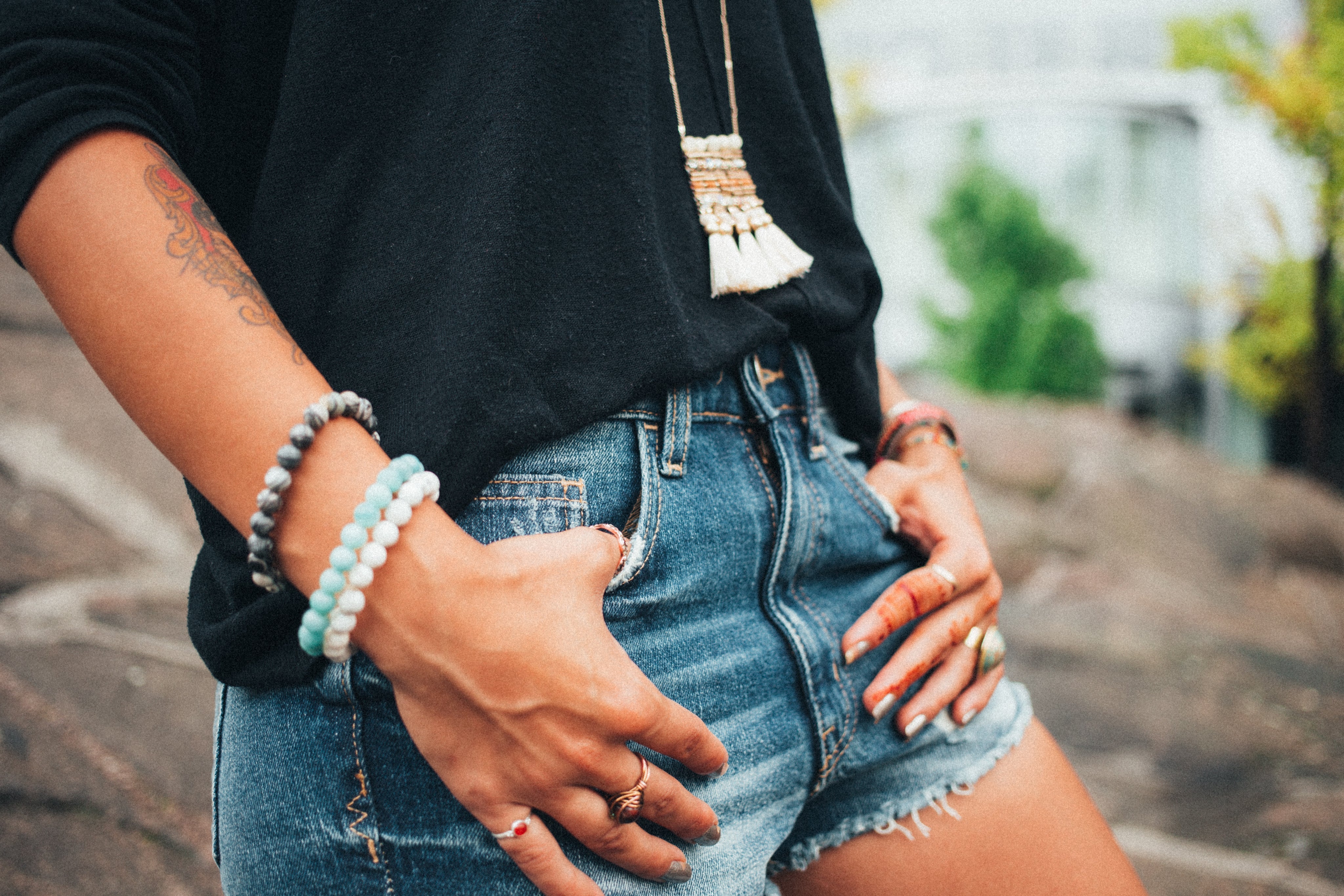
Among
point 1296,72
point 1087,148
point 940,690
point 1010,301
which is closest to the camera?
point 940,690

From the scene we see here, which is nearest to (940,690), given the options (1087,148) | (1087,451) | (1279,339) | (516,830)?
(516,830)

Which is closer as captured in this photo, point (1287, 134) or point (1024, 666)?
point (1024, 666)

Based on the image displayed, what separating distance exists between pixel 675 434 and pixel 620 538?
0.14 meters

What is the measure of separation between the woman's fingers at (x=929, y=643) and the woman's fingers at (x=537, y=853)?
43 centimetres

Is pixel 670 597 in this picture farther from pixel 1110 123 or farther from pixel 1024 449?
pixel 1110 123

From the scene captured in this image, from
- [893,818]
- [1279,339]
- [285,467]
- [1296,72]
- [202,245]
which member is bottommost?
[1279,339]

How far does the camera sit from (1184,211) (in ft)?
41.7

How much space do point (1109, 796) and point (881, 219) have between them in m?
11.1

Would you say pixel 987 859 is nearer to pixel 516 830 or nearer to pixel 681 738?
pixel 681 738

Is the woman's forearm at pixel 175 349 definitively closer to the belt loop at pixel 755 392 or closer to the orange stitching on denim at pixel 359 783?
the orange stitching on denim at pixel 359 783

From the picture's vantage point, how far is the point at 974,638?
1148 mm

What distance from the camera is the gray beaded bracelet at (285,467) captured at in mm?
663

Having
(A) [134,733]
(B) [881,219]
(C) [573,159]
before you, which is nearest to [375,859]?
(C) [573,159]

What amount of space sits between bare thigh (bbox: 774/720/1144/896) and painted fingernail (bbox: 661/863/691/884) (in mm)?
352
